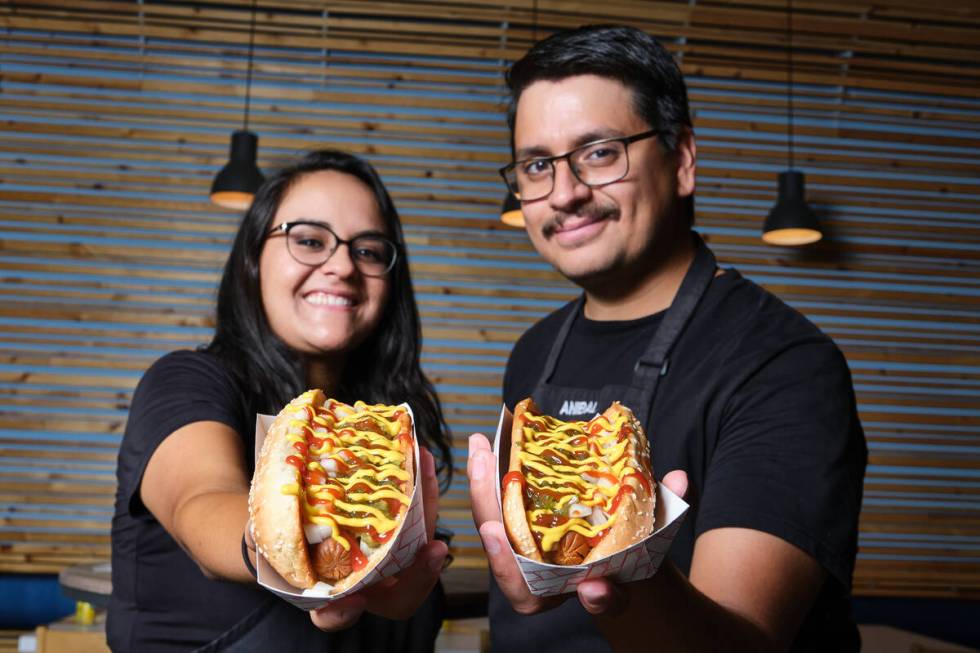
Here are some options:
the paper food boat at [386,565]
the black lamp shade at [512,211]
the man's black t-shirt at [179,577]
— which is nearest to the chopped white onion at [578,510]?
the paper food boat at [386,565]

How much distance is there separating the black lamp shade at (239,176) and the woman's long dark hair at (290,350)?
7.86 feet

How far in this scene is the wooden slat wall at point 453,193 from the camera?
5.63 meters

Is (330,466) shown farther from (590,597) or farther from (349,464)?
(590,597)

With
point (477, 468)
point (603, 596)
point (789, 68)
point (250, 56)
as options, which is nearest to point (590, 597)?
point (603, 596)

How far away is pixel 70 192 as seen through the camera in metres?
Result: 5.73

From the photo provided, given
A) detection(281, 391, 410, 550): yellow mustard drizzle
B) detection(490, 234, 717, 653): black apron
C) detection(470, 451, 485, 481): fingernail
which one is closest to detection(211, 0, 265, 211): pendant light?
detection(490, 234, 717, 653): black apron

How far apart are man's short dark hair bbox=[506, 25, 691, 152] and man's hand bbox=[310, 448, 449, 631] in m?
1.20

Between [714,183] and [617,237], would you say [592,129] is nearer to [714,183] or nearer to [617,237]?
[617,237]

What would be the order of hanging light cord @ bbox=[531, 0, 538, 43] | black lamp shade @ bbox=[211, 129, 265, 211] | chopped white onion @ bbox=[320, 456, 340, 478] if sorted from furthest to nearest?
hanging light cord @ bbox=[531, 0, 538, 43] → black lamp shade @ bbox=[211, 129, 265, 211] → chopped white onion @ bbox=[320, 456, 340, 478]

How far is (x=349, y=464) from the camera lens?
1.20 m

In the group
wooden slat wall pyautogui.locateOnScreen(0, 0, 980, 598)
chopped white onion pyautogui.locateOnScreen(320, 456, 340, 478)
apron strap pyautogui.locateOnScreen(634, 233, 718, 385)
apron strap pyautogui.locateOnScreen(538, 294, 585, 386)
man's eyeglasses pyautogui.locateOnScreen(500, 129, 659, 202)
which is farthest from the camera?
wooden slat wall pyautogui.locateOnScreen(0, 0, 980, 598)

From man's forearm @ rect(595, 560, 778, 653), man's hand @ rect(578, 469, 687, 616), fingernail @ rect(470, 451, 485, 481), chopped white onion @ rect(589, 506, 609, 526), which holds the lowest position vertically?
man's forearm @ rect(595, 560, 778, 653)

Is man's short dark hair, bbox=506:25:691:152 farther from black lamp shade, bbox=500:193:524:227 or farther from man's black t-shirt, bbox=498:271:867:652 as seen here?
black lamp shade, bbox=500:193:524:227

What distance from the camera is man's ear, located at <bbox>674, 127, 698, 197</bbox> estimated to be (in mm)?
2162
